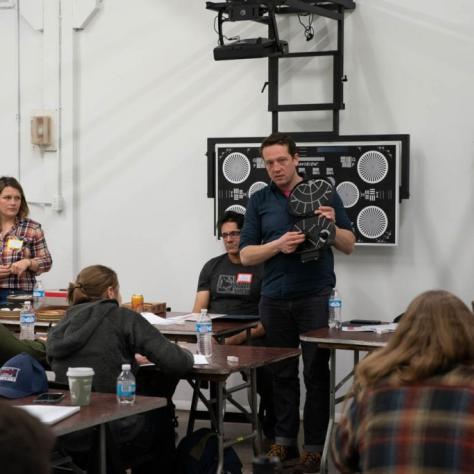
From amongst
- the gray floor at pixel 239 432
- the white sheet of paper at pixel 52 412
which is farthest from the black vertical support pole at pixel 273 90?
the white sheet of paper at pixel 52 412

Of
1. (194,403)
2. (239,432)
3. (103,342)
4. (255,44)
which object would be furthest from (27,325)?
(255,44)

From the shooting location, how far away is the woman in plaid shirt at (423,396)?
2521 millimetres

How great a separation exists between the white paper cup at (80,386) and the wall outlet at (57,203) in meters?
4.22

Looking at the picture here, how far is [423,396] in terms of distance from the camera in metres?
2.55

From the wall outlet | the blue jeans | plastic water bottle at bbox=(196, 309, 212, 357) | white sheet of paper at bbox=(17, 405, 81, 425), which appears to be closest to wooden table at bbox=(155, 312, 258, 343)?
the blue jeans

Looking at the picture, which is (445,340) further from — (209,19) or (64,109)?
(64,109)

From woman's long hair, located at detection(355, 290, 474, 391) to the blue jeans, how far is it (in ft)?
9.39

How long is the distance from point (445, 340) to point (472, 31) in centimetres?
438

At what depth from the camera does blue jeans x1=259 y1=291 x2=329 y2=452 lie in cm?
552

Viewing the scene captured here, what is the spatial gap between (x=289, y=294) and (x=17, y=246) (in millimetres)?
2196

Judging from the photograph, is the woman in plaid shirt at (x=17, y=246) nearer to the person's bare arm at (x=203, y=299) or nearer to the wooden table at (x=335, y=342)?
the person's bare arm at (x=203, y=299)

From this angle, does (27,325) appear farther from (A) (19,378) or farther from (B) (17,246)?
(A) (19,378)

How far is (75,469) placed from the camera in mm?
3787

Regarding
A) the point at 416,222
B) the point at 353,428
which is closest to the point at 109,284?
the point at 353,428
